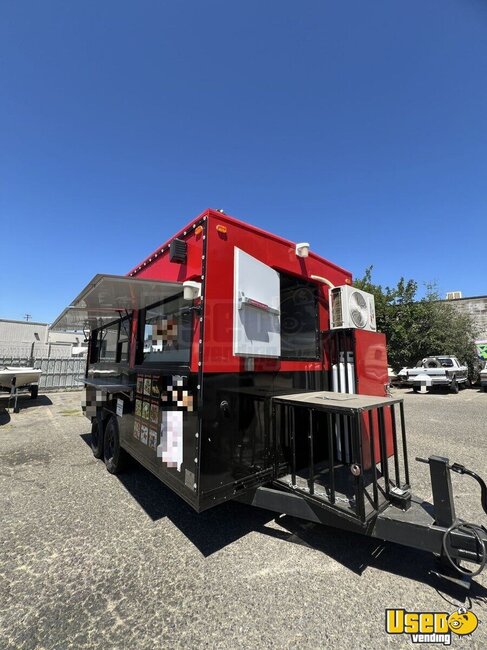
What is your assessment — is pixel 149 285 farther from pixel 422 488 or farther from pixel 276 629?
pixel 422 488

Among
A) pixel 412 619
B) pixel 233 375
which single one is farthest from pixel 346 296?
pixel 412 619

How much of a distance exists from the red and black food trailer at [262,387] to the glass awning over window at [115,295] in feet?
0.08

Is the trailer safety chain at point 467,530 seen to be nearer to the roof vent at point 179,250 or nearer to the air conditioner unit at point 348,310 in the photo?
the air conditioner unit at point 348,310

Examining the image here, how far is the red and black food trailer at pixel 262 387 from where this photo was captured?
2381mm

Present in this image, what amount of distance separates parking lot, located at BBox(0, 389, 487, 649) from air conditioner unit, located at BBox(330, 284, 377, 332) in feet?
7.21

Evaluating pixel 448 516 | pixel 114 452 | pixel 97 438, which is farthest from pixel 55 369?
pixel 448 516

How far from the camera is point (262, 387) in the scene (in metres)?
2.97

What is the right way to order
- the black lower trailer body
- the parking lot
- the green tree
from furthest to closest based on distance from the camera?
the green tree → the black lower trailer body → the parking lot

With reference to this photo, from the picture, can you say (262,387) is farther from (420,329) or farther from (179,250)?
(420,329)

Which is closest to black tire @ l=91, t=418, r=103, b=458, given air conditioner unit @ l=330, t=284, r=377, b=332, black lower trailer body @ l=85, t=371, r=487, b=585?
black lower trailer body @ l=85, t=371, r=487, b=585

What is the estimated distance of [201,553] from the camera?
2705 millimetres

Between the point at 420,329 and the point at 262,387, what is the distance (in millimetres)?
19933

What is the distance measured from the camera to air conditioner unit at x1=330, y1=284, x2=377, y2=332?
3693mm

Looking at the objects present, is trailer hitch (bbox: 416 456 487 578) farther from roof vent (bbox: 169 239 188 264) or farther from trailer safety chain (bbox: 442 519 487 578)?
roof vent (bbox: 169 239 188 264)
